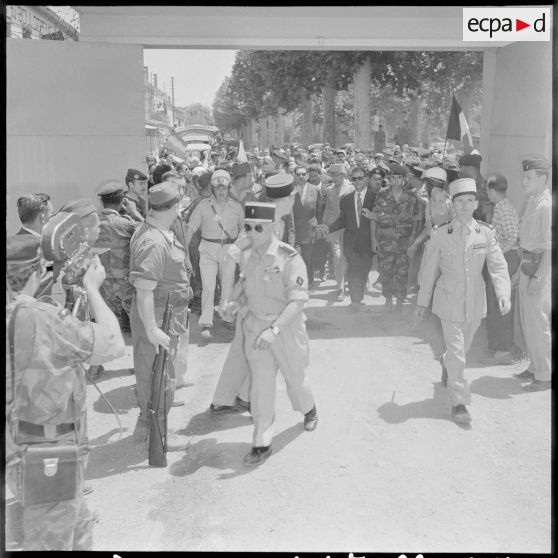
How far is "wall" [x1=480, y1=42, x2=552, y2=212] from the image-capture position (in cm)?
823

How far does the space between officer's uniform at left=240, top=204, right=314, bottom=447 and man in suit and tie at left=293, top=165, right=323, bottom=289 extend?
5.35m

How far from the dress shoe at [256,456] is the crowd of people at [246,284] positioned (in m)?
0.01

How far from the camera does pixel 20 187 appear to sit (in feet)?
29.6

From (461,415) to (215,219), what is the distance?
3.75m

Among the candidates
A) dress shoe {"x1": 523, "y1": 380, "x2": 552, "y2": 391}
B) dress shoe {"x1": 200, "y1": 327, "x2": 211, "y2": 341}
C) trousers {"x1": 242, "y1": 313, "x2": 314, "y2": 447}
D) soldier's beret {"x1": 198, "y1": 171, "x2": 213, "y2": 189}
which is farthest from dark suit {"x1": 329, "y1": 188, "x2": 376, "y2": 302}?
trousers {"x1": 242, "y1": 313, "x2": 314, "y2": 447}

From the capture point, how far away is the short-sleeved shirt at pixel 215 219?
27.8ft

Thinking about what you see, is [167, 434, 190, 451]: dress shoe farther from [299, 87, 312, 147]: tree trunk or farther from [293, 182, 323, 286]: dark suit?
[299, 87, 312, 147]: tree trunk

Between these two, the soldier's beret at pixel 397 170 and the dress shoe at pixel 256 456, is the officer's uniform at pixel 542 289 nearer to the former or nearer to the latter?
the soldier's beret at pixel 397 170

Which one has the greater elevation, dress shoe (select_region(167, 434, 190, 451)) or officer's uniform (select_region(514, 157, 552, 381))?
officer's uniform (select_region(514, 157, 552, 381))

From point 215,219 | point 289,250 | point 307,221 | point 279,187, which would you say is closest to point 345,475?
point 289,250

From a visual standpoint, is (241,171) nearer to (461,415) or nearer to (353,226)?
(353,226)

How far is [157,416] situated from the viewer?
200 inches

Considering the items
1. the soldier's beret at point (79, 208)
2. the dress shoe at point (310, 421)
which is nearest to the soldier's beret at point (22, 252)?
the soldier's beret at point (79, 208)

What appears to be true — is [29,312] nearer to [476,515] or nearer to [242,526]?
[242,526]
